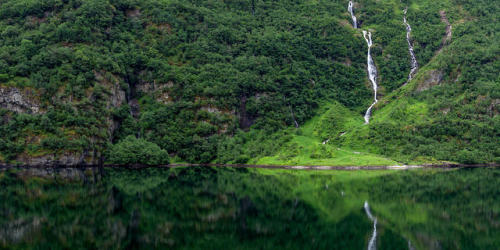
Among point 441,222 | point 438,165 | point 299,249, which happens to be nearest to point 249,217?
point 299,249

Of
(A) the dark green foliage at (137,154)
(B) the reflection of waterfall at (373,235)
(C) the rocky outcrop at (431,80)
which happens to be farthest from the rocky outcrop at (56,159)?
(C) the rocky outcrop at (431,80)

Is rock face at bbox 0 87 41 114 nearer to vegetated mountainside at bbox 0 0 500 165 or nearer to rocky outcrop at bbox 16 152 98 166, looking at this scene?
vegetated mountainside at bbox 0 0 500 165

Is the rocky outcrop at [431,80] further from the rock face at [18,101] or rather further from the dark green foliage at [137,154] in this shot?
the rock face at [18,101]

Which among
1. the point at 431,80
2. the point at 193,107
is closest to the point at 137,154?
the point at 193,107

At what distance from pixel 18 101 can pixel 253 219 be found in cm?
13827

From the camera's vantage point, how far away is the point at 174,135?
164875 millimetres

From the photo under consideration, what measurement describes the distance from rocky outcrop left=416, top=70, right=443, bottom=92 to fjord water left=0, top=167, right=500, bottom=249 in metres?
127

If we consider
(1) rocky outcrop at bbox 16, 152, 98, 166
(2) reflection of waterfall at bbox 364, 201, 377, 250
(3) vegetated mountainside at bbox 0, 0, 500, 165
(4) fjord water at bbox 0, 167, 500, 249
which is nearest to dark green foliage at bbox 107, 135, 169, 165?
(3) vegetated mountainside at bbox 0, 0, 500, 165

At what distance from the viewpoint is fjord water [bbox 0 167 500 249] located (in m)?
33.0

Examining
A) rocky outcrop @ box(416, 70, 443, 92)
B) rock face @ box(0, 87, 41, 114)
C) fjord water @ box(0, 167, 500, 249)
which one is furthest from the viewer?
rocky outcrop @ box(416, 70, 443, 92)

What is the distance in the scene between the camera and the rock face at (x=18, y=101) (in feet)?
485

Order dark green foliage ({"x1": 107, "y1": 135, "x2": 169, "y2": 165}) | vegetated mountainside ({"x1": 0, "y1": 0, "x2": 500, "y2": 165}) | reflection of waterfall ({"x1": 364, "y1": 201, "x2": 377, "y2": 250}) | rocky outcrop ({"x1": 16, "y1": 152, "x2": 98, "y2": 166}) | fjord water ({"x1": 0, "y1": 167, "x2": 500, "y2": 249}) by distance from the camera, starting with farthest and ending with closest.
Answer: dark green foliage ({"x1": 107, "y1": 135, "x2": 169, "y2": 165}) → vegetated mountainside ({"x1": 0, "y1": 0, "x2": 500, "y2": 165}) → rocky outcrop ({"x1": 16, "y1": 152, "x2": 98, "y2": 166}) → fjord water ({"x1": 0, "y1": 167, "x2": 500, "y2": 249}) → reflection of waterfall ({"x1": 364, "y1": 201, "x2": 377, "y2": 250})

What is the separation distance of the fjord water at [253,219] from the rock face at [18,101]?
94.8 m

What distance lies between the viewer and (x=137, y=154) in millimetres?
145625
